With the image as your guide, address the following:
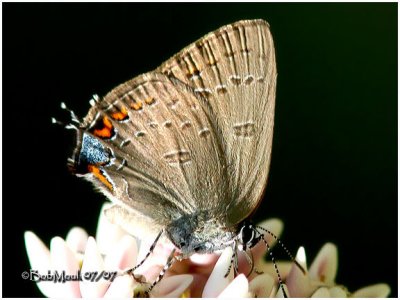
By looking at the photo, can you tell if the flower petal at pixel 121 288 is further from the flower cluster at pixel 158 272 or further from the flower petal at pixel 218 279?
the flower petal at pixel 218 279

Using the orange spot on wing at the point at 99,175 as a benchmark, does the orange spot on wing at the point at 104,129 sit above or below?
above

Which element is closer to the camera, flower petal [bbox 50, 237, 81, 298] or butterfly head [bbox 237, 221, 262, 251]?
flower petal [bbox 50, 237, 81, 298]

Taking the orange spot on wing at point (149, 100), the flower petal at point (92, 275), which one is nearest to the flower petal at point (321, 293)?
the flower petal at point (92, 275)

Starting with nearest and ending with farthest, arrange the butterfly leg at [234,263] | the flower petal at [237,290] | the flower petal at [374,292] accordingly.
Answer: the flower petal at [237,290] → the butterfly leg at [234,263] → the flower petal at [374,292]

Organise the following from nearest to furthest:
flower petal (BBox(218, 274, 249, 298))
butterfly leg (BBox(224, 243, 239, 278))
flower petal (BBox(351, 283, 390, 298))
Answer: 1. flower petal (BBox(218, 274, 249, 298))
2. butterfly leg (BBox(224, 243, 239, 278))
3. flower petal (BBox(351, 283, 390, 298))

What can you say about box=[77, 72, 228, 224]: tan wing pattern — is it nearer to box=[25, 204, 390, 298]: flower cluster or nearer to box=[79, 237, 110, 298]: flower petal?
box=[25, 204, 390, 298]: flower cluster

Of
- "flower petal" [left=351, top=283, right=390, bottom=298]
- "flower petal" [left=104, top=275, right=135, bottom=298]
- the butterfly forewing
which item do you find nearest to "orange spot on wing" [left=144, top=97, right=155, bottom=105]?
the butterfly forewing

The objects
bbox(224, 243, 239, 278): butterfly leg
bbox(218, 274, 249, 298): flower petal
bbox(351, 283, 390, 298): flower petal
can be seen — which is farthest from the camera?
bbox(351, 283, 390, 298): flower petal

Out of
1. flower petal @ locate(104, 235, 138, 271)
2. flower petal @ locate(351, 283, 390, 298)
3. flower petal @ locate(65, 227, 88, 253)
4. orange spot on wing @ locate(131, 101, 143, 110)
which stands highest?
orange spot on wing @ locate(131, 101, 143, 110)
